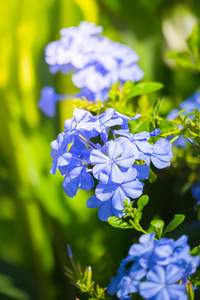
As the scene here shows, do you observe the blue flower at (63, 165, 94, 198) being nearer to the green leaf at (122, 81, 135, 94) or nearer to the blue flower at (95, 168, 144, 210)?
the blue flower at (95, 168, 144, 210)

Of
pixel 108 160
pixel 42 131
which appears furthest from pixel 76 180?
pixel 42 131

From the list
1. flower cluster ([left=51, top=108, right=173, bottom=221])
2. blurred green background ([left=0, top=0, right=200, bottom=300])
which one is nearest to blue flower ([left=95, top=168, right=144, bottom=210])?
flower cluster ([left=51, top=108, right=173, bottom=221])

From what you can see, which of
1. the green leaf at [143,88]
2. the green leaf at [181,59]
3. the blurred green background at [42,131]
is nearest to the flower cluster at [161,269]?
the green leaf at [143,88]

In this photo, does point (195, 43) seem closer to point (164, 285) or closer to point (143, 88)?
point (143, 88)

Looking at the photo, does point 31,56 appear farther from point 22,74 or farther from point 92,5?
point 92,5

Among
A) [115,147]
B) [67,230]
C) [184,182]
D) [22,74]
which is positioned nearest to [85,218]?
[67,230]

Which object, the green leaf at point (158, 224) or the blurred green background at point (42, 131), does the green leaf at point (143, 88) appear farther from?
the blurred green background at point (42, 131)
